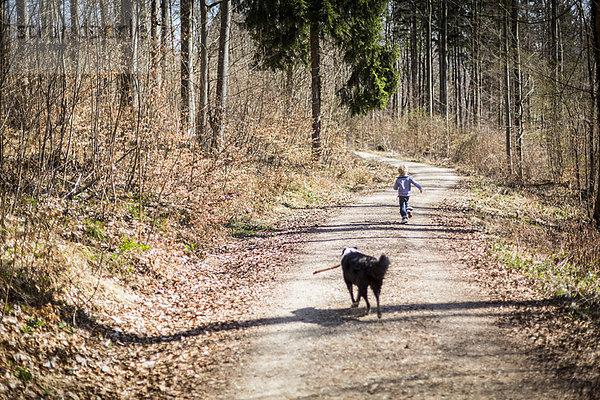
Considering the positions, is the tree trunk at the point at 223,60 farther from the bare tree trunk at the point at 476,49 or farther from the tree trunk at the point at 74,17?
the bare tree trunk at the point at 476,49

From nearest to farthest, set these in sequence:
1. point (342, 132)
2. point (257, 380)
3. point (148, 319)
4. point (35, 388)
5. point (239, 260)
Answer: point (35, 388) → point (257, 380) → point (148, 319) → point (239, 260) → point (342, 132)

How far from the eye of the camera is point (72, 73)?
9.03 metres

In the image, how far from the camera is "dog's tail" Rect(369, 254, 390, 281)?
19.5 feet

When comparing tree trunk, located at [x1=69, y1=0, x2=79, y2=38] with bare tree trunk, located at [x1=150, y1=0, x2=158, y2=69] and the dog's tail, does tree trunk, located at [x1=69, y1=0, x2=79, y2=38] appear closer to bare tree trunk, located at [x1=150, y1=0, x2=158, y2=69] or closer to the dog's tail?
bare tree trunk, located at [x1=150, y1=0, x2=158, y2=69]

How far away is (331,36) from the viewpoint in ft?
67.7

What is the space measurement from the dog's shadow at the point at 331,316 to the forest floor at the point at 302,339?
0.11ft

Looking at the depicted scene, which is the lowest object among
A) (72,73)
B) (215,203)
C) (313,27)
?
(215,203)

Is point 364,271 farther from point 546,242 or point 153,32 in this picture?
point 153,32

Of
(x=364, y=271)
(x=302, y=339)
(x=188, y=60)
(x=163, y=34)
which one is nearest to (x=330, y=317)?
(x=302, y=339)

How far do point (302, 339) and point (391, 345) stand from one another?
1.11m

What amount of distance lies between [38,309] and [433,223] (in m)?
9.95

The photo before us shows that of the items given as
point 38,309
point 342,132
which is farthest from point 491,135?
point 38,309

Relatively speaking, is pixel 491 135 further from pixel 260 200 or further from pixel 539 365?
pixel 539 365

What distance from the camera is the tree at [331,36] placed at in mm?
19766
